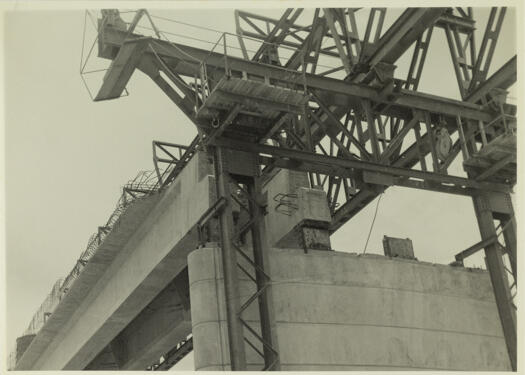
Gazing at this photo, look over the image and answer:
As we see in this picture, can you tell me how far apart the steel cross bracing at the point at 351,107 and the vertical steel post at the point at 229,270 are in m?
0.04

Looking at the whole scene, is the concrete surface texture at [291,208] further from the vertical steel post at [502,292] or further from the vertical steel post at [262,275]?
the vertical steel post at [502,292]

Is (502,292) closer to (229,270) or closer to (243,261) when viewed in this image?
(243,261)

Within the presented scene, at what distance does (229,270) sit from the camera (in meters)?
17.8

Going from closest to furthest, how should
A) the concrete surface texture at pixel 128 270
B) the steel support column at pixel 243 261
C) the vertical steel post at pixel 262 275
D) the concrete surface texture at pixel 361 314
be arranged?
the steel support column at pixel 243 261 < the vertical steel post at pixel 262 275 < the concrete surface texture at pixel 361 314 < the concrete surface texture at pixel 128 270

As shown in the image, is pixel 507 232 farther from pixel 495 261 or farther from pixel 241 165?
pixel 241 165

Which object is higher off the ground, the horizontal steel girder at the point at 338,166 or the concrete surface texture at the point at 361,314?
the horizontal steel girder at the point at 338,166

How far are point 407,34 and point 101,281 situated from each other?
1231 centimetres

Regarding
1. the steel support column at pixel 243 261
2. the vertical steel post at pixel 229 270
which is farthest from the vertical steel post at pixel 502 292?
the vertical steel post at pixel 229 270

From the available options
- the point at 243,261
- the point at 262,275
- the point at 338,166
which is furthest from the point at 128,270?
the point at 338,166

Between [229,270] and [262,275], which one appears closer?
[229,270]

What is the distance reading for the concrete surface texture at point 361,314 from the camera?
1845 cm

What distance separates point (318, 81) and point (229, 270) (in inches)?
243

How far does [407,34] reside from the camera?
21344 mm

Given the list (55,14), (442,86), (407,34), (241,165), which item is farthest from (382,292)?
(55,14)
